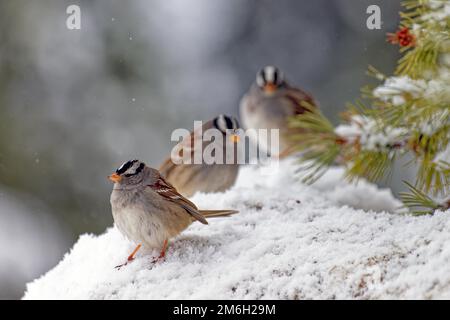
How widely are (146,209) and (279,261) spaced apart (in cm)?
58

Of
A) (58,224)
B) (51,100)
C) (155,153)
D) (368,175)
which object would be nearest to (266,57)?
(155,153)

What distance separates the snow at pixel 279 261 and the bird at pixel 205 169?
0.70 m

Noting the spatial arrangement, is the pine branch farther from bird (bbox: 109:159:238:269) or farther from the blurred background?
the blurred background

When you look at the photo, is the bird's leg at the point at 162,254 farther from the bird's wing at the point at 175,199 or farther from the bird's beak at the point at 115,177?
the bird's beak at the point at 115,177

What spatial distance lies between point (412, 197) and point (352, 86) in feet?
14.1

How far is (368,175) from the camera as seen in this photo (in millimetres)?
2482

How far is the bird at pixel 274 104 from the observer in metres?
4.61

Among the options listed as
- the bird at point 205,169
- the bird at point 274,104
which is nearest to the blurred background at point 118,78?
the bird at point 274,104

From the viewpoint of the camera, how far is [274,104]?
15.2 ft

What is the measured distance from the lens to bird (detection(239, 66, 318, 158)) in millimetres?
4605

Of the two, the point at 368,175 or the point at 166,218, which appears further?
the point at 368,175

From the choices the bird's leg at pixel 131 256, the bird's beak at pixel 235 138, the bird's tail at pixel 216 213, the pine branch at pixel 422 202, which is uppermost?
the bird's beak at pixel 235 138

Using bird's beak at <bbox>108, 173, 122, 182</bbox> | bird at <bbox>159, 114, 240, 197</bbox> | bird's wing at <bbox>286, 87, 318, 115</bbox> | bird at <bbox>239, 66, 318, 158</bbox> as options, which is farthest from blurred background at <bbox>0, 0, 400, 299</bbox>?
bird's beak at <bbox>108, 173, 122, 182</bbox>

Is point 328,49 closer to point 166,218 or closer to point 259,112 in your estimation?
point 259,112
